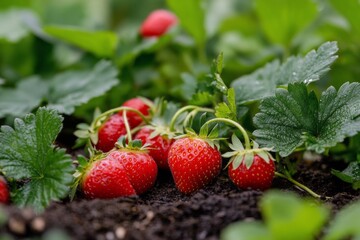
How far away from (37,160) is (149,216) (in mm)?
261

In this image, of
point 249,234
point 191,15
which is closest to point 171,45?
point 191,15

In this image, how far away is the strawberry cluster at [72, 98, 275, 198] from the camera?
3.36 feet

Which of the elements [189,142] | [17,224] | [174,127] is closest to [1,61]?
[174,127]

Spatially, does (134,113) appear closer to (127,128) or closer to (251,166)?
(127,128)

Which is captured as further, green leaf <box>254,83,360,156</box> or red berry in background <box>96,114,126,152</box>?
red berry in background <box>96,114,126,152</box>

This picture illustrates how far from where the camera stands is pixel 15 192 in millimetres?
1031

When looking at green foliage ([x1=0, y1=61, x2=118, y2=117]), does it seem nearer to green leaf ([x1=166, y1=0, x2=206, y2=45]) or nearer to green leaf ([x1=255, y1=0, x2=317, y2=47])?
green leaf ([x1=166, y1=0, x2=206, y2=45])

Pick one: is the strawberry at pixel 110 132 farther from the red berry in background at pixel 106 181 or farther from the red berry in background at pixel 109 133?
the red berry in background at pixel 106 181

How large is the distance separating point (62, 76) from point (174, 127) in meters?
0.55

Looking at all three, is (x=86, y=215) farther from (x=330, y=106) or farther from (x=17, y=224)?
(x=330, y=106)

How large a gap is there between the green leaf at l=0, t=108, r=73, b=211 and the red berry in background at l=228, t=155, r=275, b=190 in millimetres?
306

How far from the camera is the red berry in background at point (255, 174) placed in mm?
1015

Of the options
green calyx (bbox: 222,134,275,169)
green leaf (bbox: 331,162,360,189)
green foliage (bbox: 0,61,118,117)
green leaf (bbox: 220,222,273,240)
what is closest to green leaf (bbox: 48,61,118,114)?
green foliage (bbox: 0,61,118,117)

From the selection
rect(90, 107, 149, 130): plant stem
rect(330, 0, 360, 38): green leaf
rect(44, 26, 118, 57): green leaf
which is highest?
rect(44, 26, 118, 57): green leaf
